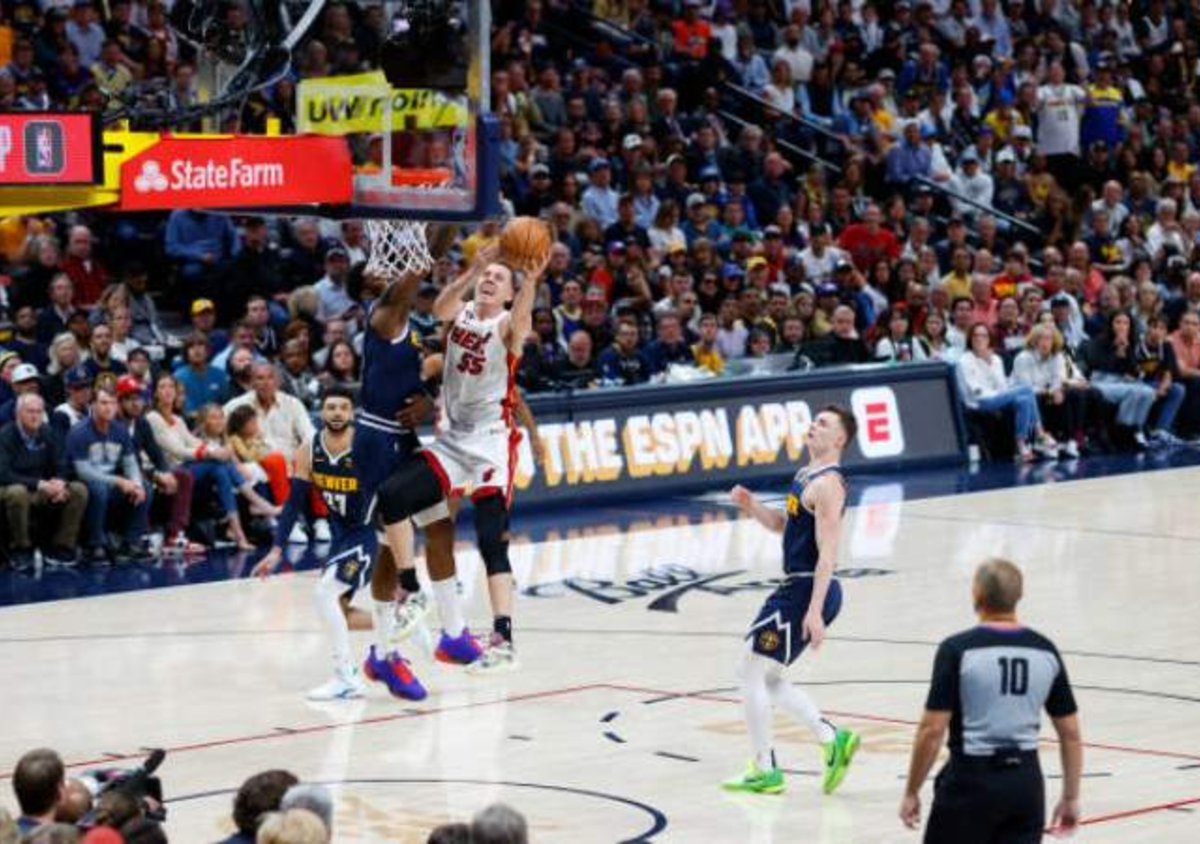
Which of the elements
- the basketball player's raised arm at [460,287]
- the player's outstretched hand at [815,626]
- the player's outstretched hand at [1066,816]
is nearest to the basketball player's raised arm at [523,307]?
the basketball player's raised arm at [460,287]

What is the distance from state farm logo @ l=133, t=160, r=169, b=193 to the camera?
1311 centimetres

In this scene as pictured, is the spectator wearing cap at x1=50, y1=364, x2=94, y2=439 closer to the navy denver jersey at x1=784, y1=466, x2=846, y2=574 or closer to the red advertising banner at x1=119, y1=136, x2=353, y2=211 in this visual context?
the red advertising banner at x1=119, y1=136, x2=353, y2=211

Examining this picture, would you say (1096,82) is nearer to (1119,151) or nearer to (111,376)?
(1119,151)

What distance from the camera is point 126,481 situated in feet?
64.2

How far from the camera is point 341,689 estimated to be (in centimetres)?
1434

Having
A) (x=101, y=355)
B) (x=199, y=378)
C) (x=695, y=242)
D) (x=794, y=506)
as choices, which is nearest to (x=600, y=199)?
(x=695, y=242)

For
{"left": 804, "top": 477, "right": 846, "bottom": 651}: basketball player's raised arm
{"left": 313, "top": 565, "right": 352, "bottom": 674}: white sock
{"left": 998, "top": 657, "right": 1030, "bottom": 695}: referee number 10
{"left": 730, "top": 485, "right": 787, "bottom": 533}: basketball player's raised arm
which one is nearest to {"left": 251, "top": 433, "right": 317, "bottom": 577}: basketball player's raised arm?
{"left": 313, "top": 565, "right": 352, "bottom": 674}: white sock

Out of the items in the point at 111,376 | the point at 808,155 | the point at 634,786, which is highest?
the point at 808,155

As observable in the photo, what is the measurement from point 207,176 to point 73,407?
7025 mm

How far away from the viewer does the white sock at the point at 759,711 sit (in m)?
11.9

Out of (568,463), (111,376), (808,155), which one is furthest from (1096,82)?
(111,376)

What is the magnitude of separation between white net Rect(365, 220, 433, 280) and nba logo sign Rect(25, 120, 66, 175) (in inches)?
101

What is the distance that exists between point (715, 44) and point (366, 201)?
17.6 meters

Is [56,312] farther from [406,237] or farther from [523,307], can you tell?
[523,307]
